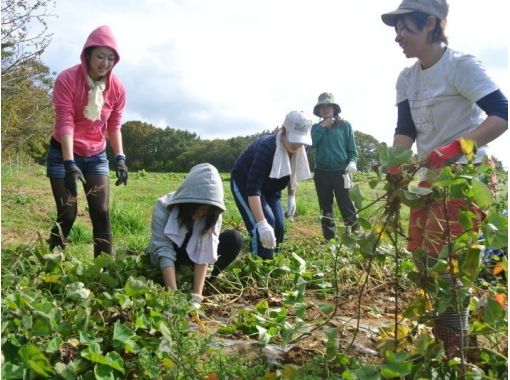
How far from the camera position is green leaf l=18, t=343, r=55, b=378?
1.60 m

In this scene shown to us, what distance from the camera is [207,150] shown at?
34.8 meters

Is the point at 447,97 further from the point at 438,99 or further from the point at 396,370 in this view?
the point at 396,370

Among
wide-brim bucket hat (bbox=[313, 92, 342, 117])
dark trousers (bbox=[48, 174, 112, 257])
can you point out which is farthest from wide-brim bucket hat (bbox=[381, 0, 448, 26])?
wide-brim bucket hat (bbox=[313, 92, 342, 117])

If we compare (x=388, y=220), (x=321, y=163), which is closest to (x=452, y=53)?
(x=388, y=220)

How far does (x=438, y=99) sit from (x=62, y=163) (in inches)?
81.8

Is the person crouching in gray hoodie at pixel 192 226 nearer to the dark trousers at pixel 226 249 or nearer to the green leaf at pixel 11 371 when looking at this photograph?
the dark trousers at pixel 226 249

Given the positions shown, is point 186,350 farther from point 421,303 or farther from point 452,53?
point 452,53

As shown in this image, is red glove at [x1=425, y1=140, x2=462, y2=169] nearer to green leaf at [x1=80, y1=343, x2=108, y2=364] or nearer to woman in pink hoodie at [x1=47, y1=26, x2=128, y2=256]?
green leaf at [x1=80, y1=343, x2=108, y2=364]

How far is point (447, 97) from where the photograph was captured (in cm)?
223

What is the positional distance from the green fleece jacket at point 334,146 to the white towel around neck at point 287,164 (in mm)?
1250

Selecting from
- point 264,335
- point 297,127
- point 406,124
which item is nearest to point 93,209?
point 297,127

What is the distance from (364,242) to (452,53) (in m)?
1.04

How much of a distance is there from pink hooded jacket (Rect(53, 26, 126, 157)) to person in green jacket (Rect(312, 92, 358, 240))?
220 cm

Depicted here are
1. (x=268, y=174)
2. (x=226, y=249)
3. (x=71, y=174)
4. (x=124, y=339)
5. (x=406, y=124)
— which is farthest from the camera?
(x=268, y=174)
